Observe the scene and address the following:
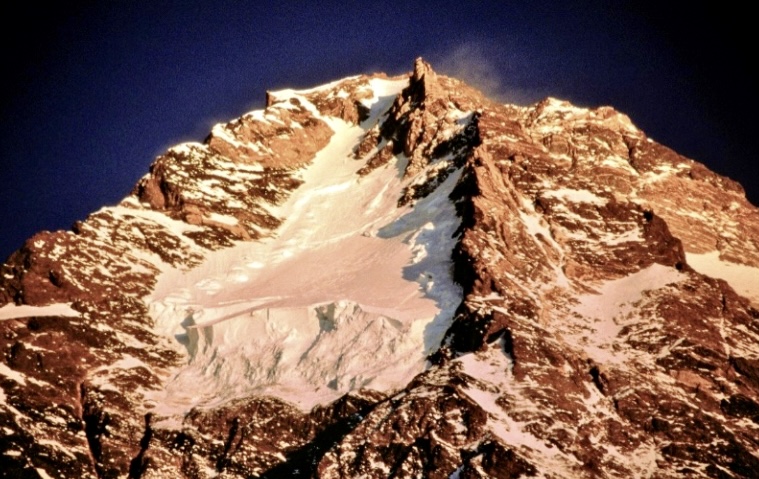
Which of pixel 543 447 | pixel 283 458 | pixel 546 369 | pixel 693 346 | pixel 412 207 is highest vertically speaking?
pixel 412 207

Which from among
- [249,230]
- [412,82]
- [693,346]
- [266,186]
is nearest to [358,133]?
[412,82]

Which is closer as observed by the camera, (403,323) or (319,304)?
(403,323)

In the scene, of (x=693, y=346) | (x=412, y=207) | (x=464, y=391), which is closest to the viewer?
(x=464, y=391)

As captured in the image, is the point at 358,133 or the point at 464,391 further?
the point at 358,133

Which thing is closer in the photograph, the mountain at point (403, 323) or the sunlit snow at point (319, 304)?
the mountain at point (403, 323)

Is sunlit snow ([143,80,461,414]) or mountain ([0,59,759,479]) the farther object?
sunlit snow ([143,80,461,414])

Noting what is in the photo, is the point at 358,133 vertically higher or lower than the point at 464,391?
higher

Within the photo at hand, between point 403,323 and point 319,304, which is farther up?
point 319,304

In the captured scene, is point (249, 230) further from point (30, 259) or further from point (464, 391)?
point (464, 391)
